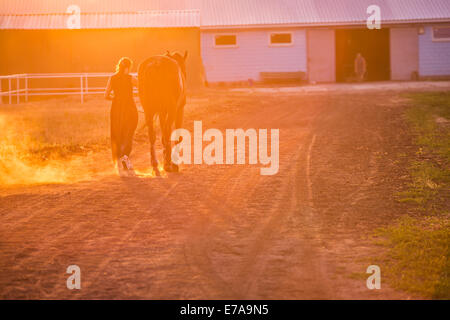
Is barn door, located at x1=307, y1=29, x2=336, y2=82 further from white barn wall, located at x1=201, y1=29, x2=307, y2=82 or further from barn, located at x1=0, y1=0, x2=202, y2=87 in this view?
barn, located at x1=0, y1=0, x2=202, y2=87

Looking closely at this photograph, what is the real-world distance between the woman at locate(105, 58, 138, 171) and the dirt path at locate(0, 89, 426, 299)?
1.65 feet

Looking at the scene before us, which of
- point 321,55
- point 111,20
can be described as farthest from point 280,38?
point 111,20

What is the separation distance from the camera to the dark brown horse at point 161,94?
412 inches

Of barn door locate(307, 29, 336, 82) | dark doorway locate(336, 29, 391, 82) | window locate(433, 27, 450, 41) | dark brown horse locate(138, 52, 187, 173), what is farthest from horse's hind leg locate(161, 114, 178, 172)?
window locate(433, 27, 450, 41)

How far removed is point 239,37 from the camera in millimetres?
32031

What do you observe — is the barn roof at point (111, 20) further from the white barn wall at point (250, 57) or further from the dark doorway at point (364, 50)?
the dark doorway at point (364, 50)

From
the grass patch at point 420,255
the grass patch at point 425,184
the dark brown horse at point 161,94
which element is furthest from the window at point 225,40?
the grass patch at point 420,255

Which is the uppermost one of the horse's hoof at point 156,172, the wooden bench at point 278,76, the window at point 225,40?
the window at point 225,40

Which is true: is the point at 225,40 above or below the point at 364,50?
above

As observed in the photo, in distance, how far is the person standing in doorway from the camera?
3288 cm

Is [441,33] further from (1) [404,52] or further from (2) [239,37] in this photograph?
(2) [239,37]

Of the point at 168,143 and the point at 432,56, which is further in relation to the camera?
the point at 432,56

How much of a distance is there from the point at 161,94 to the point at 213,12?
74.9 feet

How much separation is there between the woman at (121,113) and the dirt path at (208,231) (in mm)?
501
